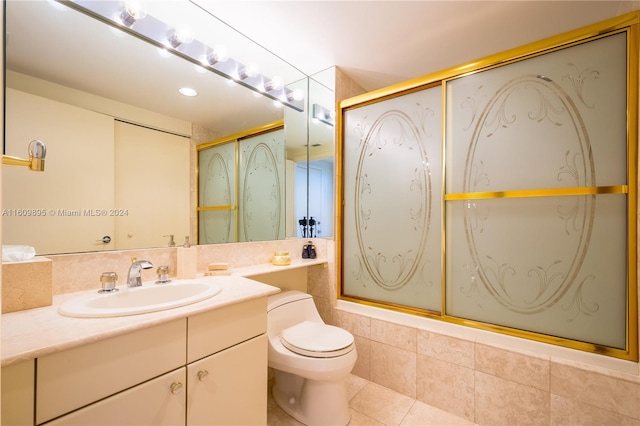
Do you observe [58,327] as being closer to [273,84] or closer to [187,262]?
[187,262]

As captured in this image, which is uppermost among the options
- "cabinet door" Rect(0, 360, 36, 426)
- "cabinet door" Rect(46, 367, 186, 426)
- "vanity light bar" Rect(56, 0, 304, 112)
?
"vanity light bar" Rect(56, 0, 304, 112)

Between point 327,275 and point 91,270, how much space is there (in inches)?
59.7

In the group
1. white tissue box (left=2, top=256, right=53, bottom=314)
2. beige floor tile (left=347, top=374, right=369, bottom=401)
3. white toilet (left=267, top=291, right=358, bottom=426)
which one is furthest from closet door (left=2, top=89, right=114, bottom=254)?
beige floor tile (left=347, top=374, right=369, bottom=401)

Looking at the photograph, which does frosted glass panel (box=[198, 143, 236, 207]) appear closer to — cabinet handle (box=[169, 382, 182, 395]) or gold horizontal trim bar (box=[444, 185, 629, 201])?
cabinet handle (box=[169, 382, 182, 395])

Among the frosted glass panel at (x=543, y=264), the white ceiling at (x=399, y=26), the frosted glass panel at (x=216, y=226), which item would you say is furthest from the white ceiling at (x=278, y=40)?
the frosted glass panel at (x=543, y=264)

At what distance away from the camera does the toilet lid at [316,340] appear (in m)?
1.65

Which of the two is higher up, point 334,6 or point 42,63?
point 334,6

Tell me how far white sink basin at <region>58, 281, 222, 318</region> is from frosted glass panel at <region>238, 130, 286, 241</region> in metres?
0.60

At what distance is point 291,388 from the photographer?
1904 millimetres

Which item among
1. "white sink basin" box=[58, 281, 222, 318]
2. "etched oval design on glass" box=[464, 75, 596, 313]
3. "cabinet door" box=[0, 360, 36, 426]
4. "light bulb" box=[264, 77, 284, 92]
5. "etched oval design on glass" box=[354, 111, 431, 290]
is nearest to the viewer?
"cabinet door" box=[0, 360, 36, 426]

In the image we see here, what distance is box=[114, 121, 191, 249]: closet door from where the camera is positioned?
4.93 feet

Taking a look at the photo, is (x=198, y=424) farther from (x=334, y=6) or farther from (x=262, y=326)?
(x=334, y=6)

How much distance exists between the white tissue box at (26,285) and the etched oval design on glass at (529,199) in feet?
6.60

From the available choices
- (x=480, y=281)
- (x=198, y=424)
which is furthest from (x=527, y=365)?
(x=198, y=424)
